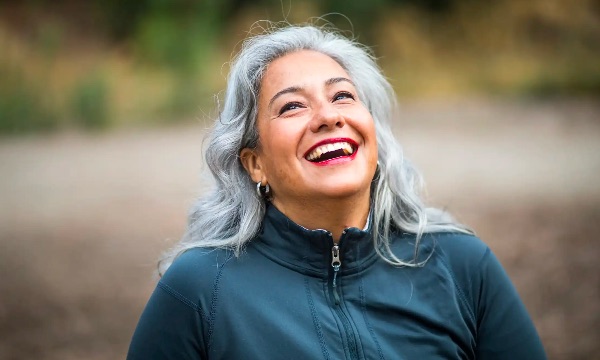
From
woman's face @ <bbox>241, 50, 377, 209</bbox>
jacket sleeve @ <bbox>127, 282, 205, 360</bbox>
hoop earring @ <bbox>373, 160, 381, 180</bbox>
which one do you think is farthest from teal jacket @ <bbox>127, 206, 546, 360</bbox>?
hoop earring @ <bbox>373, 160, 381, 180</bbox>

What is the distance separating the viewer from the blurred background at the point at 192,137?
158 inches

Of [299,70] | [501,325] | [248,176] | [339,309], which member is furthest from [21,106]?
[501,325]

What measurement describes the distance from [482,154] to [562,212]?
0.67m

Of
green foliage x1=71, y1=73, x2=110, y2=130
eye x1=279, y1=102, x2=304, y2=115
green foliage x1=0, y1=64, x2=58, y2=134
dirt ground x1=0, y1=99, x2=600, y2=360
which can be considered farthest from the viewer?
green foliage x1=71, y1=73, x2=110, y2=130

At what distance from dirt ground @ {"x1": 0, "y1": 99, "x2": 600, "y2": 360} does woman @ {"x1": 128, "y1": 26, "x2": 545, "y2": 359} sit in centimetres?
170

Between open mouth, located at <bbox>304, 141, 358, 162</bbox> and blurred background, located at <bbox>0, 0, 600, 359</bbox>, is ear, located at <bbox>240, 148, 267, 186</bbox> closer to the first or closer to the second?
open mouth, located at <bbox>304, 141, 358, 162</bbox>

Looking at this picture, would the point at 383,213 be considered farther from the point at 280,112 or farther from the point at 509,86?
the point at 509,86

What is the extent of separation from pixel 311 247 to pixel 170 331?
1.35 feet

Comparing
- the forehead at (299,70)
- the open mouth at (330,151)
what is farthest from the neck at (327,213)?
the forehead at (299,70)

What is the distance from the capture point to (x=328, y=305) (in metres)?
1.79

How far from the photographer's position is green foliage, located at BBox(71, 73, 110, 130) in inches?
175

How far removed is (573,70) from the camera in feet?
15.6

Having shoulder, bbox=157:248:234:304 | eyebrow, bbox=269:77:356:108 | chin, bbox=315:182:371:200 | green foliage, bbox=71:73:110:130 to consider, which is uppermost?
green foliage, bbox=71:73:110:130

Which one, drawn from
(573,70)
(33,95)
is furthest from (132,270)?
(573,70)
